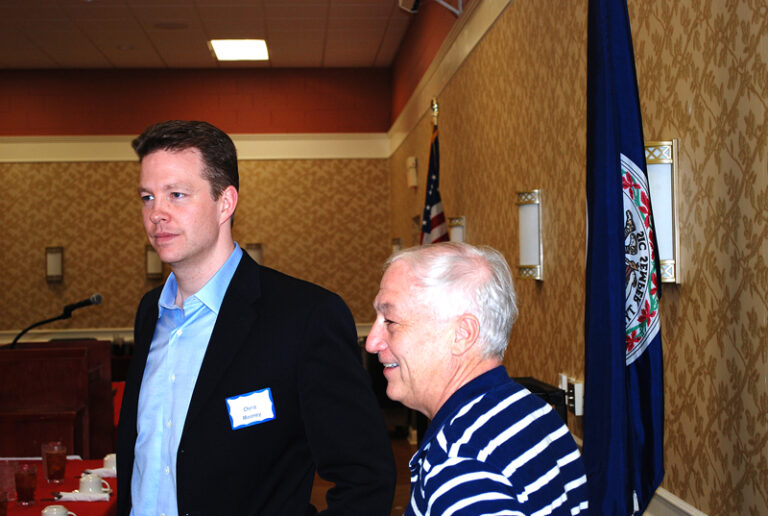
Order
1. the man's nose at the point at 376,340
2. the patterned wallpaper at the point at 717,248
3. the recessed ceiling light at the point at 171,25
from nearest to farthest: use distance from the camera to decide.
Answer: the man's nose at the point at 376,340 → the patterned wallpaper at the point at 717,248 → the recessed ceiling light at the point at 171,25

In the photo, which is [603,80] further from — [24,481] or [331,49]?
[331,49]

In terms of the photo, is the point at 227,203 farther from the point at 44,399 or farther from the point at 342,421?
the point at 44,399

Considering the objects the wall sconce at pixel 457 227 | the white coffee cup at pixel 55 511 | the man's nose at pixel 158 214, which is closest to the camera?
the man's nose at pixel 158 214

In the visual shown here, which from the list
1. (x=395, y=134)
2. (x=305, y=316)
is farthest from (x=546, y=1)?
(x=395, y=134)

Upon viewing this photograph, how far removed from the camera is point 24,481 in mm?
2428

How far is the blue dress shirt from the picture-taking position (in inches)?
63.4

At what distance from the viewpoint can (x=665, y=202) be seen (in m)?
2.26

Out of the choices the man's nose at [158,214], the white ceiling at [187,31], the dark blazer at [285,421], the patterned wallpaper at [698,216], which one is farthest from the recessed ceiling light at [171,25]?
the dark blazer at [285,421]

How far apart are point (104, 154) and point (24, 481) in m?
7.54

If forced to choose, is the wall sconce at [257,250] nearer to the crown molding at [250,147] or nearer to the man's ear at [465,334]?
the crown molding at [250,147]

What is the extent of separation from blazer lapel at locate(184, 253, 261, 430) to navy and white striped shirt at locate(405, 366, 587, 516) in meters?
0.58

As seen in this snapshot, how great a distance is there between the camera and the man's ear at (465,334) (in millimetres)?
1246

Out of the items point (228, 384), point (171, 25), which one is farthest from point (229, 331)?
point (171, 25)

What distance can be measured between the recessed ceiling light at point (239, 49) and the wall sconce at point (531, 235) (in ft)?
18.2
